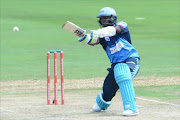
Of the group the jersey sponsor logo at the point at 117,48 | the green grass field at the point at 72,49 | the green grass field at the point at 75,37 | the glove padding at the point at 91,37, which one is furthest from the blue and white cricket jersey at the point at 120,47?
the green grass field at the point at 75,37

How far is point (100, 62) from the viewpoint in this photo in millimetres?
19219

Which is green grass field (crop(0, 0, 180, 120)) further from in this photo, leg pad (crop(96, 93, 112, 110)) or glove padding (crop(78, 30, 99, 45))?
glove padding (crop(78, 30, 99, 45))

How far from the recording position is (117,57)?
949 cm

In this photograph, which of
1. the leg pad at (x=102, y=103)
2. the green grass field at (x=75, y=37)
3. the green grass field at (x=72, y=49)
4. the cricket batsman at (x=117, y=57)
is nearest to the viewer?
the cricket batsman at (x=117, y=57)

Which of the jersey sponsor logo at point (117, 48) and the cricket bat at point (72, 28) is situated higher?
the cricket bat at point (72, 28)

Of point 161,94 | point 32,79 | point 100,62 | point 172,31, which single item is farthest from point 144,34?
point 161,94

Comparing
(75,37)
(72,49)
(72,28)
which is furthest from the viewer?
(75,37)

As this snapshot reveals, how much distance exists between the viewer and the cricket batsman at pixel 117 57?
909 centimetres

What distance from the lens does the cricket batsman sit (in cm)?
909

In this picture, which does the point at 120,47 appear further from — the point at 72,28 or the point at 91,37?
the point at 72,28

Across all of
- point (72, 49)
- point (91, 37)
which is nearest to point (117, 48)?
point (91, 37)

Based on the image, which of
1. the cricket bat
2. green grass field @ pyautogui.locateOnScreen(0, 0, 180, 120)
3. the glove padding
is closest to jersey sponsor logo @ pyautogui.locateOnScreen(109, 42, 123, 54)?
the glove padding

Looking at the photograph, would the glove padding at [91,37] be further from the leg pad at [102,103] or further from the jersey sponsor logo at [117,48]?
the leg pad at [102,103]

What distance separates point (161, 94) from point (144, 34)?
17307 mm
